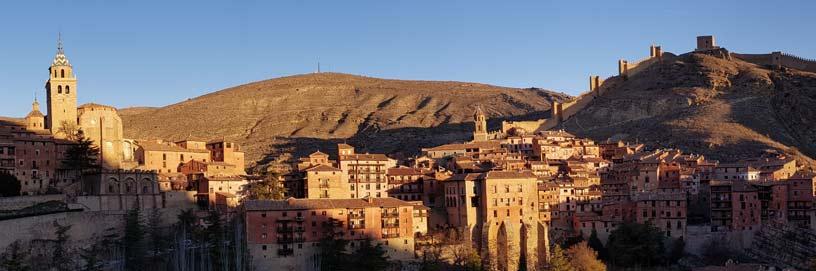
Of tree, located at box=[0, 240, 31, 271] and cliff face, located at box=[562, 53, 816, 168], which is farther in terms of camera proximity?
cliff face, located at box=[562, 53, 816, 168]

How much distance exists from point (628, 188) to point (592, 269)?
12.1 metres

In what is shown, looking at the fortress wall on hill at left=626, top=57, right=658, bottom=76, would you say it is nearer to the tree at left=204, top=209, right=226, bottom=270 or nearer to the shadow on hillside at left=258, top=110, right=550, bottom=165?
the shadow on hillside at left=258, top=110, right=550, bottom=165

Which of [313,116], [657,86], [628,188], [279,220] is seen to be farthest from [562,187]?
[313,116]

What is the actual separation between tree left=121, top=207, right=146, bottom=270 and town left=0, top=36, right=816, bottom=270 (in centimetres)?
7

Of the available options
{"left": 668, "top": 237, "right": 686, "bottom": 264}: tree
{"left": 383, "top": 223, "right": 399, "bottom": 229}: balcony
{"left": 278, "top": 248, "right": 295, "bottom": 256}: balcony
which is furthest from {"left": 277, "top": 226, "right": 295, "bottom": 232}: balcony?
{"left": 668, "top": 237, "right": 686, "bottom": 264}: tree

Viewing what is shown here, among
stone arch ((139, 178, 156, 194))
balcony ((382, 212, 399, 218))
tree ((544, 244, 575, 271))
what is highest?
stone arch ((139, 178, 156, 194))

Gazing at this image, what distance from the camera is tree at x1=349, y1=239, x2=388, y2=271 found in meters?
56.3

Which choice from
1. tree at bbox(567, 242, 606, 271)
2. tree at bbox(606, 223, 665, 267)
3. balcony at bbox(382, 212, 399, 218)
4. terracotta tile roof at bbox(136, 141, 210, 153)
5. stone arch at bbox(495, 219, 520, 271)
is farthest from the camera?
terracotta tile roof at bbox(136, 141, 210, 153)

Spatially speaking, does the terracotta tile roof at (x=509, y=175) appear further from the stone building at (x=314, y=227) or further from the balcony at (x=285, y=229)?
the balcony at (x=285, y=229)

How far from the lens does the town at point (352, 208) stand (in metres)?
56.4

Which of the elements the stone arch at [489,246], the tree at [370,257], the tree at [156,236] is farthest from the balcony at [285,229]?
the stone arch at [489,246]

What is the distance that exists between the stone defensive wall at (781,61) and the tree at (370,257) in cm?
6320

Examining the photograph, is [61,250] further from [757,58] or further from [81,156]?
[757,58]

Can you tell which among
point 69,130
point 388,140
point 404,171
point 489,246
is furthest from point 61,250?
point 388,140
